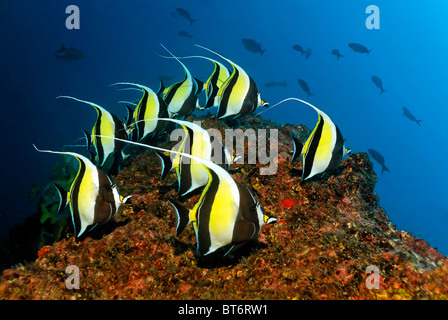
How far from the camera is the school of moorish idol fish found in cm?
173

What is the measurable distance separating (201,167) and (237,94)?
160 cm

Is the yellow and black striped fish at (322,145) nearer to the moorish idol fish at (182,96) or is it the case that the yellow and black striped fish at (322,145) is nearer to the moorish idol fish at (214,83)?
the moorish idol fish at (214,83)

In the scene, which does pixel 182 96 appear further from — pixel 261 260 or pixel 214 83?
pixel 261 260

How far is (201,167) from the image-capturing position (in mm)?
2373

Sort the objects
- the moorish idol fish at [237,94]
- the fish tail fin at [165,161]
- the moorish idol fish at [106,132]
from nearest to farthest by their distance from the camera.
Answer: the fish tail fin at [165,161]
the moorish idol fish at [106,132]
the moorish idol fish at [237,94]

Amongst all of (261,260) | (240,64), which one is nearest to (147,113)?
(261,260)

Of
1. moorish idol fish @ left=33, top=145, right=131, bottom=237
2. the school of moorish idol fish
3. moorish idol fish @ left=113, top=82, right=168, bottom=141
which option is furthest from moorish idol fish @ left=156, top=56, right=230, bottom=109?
moorish idol fish @ left=33, top=145, right=131, bottom=237

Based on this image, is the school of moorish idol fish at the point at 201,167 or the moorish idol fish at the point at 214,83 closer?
the school of moorish idol fish at the point at 201,167

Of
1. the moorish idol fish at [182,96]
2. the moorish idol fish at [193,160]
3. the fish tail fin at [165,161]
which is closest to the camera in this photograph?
the moorish idol fish at [193,160]

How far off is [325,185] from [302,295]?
1715 mm

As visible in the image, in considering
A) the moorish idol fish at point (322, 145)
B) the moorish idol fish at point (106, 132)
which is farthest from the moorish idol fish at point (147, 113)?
the moorish idol fish at point (322, 145)

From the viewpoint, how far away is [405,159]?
73.5 metres

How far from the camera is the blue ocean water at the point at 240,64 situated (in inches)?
1121

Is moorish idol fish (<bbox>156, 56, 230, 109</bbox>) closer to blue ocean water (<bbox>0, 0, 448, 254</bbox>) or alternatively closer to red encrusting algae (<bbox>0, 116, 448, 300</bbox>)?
red encrusting algae (<bbox>0, 116, 448, 300</bbox>)
